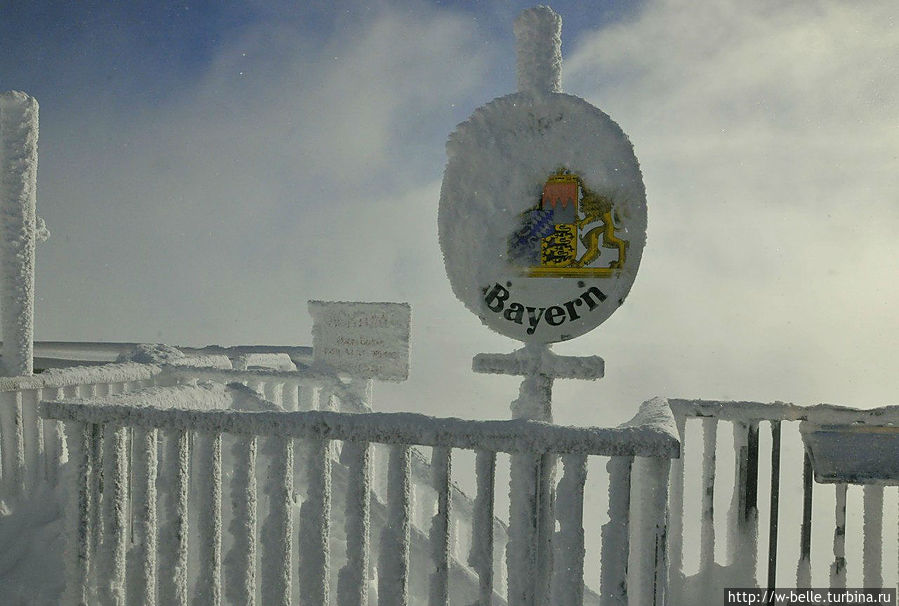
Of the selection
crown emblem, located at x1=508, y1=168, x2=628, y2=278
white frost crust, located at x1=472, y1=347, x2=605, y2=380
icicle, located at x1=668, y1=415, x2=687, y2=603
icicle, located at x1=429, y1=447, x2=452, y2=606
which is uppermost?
crown emblem, located at x1=508, y1=168, x2=628, y2=278

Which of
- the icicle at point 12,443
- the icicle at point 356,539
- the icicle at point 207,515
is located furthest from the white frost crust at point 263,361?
the icicle at point 356,539

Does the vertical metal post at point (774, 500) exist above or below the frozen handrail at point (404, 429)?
below

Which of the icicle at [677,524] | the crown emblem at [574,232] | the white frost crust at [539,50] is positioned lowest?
the icicle at [677,524]

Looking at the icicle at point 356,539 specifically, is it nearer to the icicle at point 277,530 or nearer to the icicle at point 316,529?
the icicle at point 316,529

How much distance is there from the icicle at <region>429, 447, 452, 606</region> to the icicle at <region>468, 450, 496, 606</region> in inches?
4.1

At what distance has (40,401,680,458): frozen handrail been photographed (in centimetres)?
226

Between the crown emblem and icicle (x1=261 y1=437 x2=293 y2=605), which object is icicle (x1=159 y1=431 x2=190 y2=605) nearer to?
icicle (x1=261 y1=437 x2=293 y2=605)

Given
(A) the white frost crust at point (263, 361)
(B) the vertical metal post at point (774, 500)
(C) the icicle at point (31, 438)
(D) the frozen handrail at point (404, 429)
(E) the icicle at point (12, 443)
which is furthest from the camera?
(A) the white frost crust at point (263, 361)

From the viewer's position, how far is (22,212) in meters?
5.43

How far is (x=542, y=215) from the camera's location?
3078 millimetres

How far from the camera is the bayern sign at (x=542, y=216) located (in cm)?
305

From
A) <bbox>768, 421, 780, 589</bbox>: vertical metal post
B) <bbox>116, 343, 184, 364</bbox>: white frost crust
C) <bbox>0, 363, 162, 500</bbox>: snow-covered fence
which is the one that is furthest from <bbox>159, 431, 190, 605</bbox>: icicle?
<bbox>116, 343, 184, 364</bbox>: white frost crust

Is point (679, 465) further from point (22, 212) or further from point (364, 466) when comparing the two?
point (22, 212)

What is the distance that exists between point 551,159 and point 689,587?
2583 mm
